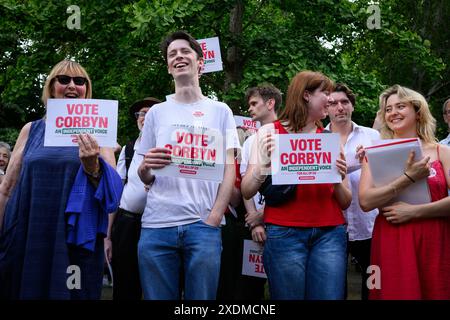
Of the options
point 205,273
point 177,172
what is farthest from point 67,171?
point 205,273

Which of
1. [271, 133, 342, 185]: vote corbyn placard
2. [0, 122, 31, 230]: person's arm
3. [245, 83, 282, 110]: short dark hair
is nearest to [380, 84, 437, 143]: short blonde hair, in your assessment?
[271, 133, 342, 185]: vote corbyn placard

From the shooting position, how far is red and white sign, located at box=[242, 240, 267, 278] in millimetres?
4582

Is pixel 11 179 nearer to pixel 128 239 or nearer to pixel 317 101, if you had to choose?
pixel 128 239

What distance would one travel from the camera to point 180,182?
11.0 ft

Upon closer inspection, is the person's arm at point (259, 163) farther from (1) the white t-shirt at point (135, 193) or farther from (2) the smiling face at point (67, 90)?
(2) the smiling face at point (67, 90)

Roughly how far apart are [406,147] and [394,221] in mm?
470

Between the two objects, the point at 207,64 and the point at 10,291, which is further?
the point at 207,64

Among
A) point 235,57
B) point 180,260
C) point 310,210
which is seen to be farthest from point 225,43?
point 180,260

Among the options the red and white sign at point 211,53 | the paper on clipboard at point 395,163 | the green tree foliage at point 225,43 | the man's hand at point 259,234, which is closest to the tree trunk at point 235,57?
the green tree foliage at point 225,43

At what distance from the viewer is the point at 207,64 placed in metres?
7.29
